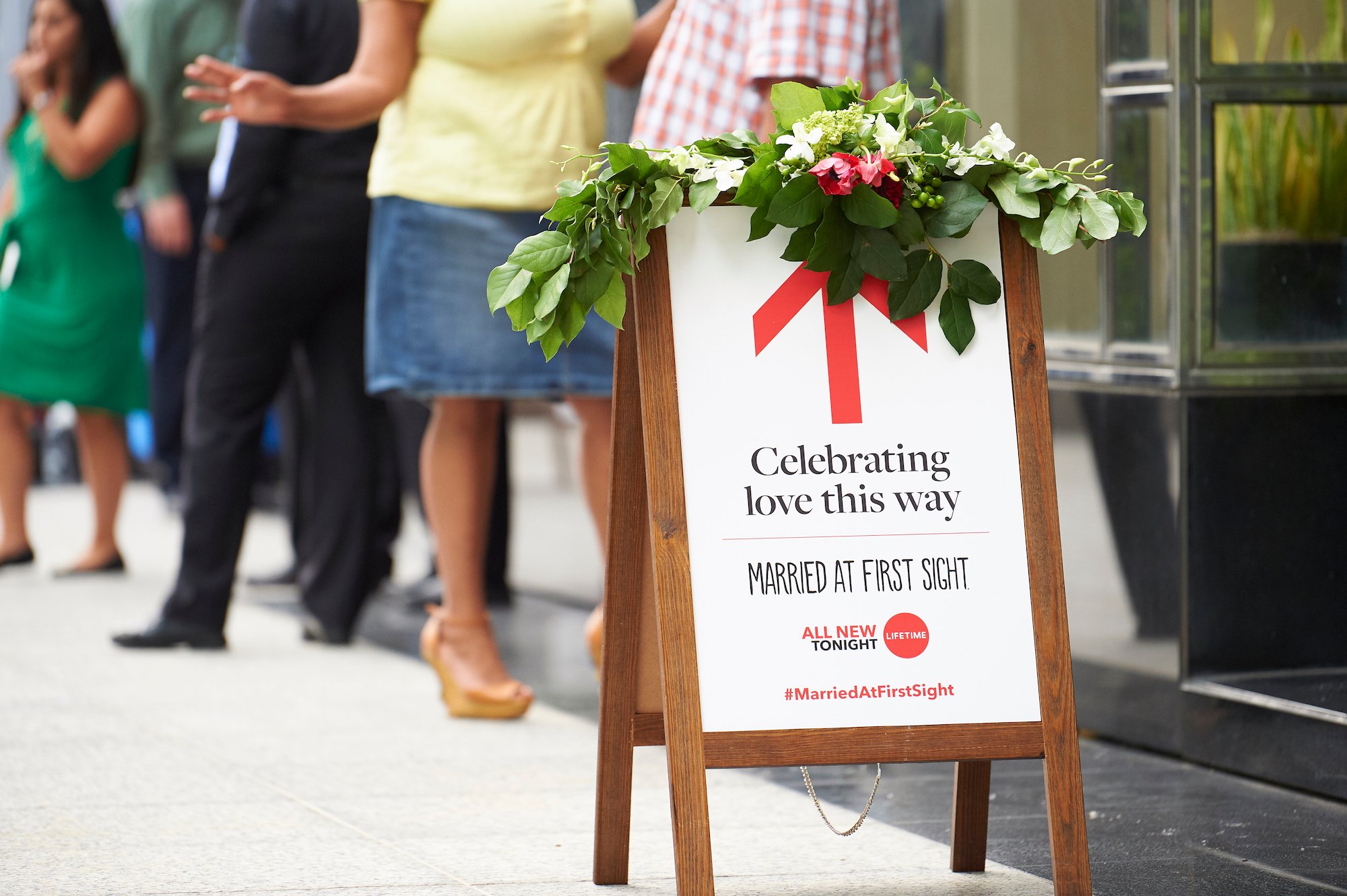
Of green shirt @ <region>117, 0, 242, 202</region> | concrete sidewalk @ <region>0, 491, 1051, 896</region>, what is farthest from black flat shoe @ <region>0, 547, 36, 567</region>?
concrete sidewalk @ <region>0, 491, 1051, 896</region>

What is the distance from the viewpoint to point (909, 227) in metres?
2.64

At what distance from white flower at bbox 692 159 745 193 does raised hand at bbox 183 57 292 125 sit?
5.15 feet

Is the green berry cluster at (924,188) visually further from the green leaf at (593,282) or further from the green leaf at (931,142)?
the green leaf at (593,282)

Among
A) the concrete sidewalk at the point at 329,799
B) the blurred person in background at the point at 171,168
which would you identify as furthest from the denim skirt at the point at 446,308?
the blurred person in background at the point at 171,168

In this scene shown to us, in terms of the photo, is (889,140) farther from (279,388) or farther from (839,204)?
(279,388)

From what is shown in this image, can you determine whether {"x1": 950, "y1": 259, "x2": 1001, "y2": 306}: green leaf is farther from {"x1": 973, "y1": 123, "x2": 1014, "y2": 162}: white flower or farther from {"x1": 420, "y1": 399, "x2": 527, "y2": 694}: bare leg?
{"x1": 420, "y1": 399, "x2": 527, "y2": 694}: bare leg

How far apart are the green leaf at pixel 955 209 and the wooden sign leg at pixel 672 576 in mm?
391

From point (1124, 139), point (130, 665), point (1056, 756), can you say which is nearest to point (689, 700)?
point (1056, 756)

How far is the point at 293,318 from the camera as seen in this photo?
5.12 meters

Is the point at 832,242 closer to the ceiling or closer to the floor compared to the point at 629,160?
closer to the floor

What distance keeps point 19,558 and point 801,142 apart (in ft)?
16.4

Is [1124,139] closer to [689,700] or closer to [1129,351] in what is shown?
[1129,351]

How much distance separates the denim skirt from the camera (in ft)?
13.3

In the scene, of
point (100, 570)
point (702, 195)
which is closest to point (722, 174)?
point (702, 195)
